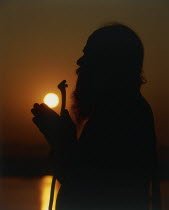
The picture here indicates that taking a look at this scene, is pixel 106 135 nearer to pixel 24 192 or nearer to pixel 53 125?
pixel 53 125

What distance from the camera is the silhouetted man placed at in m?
1.17

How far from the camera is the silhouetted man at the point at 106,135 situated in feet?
3.85

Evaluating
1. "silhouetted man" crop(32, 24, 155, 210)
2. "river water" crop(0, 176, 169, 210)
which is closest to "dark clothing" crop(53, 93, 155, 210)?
"silhouetted man" crop(32, 24, 155, 210)

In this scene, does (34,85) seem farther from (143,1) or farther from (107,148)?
(143,1)

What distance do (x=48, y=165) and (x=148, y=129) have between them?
0.47m

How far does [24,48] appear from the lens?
154 centimetres

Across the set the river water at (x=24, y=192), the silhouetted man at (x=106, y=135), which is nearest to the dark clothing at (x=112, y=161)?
the silhouetted man at (x=106, y=135)

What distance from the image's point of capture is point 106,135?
1.19 metres

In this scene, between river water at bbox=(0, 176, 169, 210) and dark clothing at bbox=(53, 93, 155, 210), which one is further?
river water at bbox=(0, 176, 169, 210)

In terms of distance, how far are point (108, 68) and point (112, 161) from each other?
36 centimetres

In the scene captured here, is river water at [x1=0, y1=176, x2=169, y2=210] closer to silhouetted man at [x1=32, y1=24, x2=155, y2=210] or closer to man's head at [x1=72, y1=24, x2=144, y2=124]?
silhouetted man at [x1=32, y1=24, x2=155, y2=210]

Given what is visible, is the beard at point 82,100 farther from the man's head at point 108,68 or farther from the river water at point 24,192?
the river water at point 24,192

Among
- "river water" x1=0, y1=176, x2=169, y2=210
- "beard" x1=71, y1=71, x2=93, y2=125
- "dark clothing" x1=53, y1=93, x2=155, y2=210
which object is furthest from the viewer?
"river water" x1=0, y1=176, x2=169, y2=210

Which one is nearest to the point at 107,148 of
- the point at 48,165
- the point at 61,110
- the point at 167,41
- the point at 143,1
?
the point at 61,110
